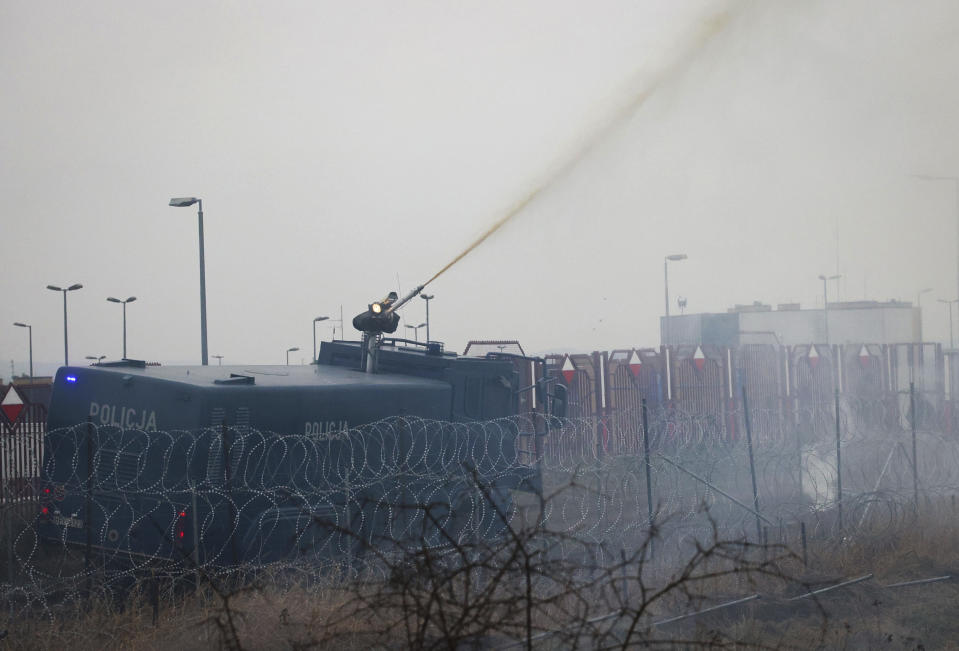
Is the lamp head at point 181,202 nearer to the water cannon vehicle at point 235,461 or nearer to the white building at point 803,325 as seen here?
the water cannon vehicle at point 235,461

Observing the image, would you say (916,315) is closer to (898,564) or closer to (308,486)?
(898,564)

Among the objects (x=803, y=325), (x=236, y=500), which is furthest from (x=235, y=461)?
(x=803, y=325)

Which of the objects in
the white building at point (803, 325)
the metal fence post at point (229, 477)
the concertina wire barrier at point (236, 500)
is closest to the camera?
the metal fence post at point (229, 477)

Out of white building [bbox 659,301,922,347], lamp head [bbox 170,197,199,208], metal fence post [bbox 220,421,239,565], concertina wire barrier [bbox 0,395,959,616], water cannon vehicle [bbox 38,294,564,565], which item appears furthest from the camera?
white building [bbox 659,301,922,347]

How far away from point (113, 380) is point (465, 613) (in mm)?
6449

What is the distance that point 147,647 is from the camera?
7.47 metres

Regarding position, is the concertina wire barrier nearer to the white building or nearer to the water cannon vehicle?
the water cannon vehicle

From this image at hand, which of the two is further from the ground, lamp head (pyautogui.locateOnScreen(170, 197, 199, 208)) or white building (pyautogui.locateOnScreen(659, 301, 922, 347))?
lamp head (pyautogui.locateOnScreen(170, 197, 199, 208))

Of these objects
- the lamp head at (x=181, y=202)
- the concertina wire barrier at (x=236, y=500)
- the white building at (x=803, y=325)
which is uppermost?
the lamp head at (x=181, y=202)

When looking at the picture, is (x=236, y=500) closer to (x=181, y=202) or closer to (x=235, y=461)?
(x=235, y=461)

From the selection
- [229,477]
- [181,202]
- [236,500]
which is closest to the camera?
[229,477]

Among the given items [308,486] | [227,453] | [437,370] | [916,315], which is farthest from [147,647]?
[916,315]

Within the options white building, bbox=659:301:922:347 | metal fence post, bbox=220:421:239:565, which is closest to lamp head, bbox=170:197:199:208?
metal fence post, bbox=220:421:239:565

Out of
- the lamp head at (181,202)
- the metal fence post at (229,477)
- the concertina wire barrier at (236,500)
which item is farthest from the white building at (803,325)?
the metal fence post at (229,477)
